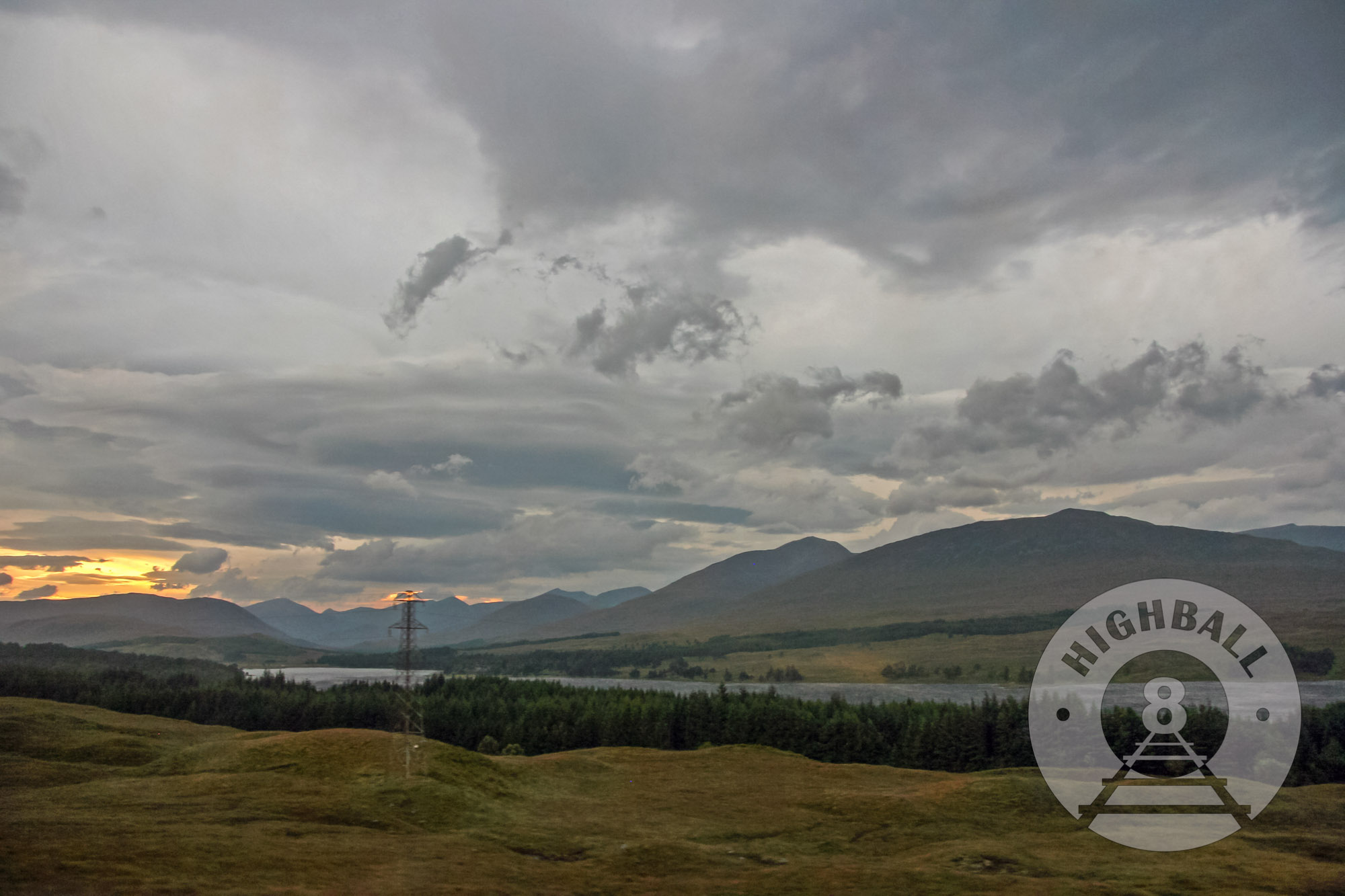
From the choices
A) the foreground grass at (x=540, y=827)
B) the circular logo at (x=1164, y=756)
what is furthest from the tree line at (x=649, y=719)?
the foreground grass at (x=540, y=827)

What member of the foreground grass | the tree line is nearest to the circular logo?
the tree line

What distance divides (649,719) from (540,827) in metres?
72.9

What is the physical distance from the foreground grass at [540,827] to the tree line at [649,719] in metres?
28.0

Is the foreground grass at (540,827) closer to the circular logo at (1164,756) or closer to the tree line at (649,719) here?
the circular logo at (1164,756)

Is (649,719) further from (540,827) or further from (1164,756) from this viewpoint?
(540,827)

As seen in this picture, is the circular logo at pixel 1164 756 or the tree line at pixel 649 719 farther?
the tree line at pixel 649 719

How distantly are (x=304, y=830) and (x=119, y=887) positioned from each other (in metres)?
17.0

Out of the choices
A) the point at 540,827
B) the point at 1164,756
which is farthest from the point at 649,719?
the point at 540,827

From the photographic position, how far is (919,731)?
11581 cm

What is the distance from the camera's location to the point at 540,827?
197ft

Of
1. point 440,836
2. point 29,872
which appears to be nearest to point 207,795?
point 440,836

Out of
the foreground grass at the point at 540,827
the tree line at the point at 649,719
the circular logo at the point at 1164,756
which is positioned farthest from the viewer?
the tree line at the point at 649,719

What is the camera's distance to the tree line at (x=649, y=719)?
112m

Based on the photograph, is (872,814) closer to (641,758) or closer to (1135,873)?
(1135,873)
